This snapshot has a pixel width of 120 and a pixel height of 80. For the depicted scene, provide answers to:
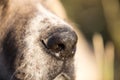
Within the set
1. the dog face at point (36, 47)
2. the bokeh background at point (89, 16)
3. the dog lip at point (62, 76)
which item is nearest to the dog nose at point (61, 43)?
the dog face at point (36, 47)

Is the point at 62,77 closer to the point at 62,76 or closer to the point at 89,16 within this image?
the point at 62,76

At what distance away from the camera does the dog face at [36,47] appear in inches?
199

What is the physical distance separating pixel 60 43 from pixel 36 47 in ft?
0.78

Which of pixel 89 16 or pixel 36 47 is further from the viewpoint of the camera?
pixel 89 16

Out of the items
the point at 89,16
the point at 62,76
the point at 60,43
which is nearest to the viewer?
the point at 60,43

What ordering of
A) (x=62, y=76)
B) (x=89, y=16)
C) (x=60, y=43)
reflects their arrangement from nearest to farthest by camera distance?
→ (x=60, y=43) → (x=62, y=76) → (x=89, y=16)

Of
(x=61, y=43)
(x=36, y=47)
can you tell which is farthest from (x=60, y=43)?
(x=36, y=47)

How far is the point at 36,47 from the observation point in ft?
16.6

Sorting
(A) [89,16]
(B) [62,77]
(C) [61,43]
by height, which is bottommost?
(A) [89,16]

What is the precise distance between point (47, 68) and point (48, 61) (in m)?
0.07

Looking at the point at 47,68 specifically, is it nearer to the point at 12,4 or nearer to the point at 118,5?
Answer: the point at 12,4

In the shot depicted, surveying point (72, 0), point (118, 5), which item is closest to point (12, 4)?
point (118, 5)

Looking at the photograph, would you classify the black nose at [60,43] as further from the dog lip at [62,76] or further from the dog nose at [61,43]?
the dog lip at [62,76]

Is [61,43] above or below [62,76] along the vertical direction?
above
